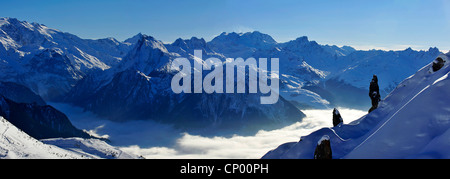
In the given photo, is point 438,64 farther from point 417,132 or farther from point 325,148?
point 325,148

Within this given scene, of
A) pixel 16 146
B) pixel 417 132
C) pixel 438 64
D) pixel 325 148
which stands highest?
pixel 438 64

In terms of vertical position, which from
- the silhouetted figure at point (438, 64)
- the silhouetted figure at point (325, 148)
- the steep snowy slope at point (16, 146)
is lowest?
the silhouetted figure at point (325, 148)

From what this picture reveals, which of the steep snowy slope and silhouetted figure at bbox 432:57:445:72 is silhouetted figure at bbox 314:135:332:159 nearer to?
silhouetted figure at bbox 432:57:445:72

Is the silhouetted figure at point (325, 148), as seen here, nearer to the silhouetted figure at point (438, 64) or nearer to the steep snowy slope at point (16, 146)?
the silhouetted figure at point (438, 64)

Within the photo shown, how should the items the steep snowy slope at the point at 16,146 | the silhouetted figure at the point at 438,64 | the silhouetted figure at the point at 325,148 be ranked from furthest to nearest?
the steep snowy slope at the point at 16,146 → the silhouetted figure at the point at 438,64 → the silhouetted figure at the point at 325,148

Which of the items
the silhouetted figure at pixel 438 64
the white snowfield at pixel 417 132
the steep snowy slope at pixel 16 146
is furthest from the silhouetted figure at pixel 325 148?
the steep snowy slope at pixel 16 146

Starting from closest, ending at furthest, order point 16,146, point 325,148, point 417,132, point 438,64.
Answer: point 417,132 → point 325,148 → point 438,64 → point 16,146

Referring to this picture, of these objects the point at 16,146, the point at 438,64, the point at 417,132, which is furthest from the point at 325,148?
the point at 16,146

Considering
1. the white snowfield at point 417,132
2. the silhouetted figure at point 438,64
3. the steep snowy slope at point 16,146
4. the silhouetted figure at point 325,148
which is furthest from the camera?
→ the steep snowy slope at point 16,146

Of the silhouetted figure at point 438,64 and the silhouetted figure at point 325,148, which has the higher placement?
the silhouetted figure at point 438,64

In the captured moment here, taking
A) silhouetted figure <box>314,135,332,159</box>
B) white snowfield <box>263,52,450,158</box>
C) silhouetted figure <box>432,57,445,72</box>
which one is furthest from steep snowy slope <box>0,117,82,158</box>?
silhouetted figure <box>432,57,445,72</box>
